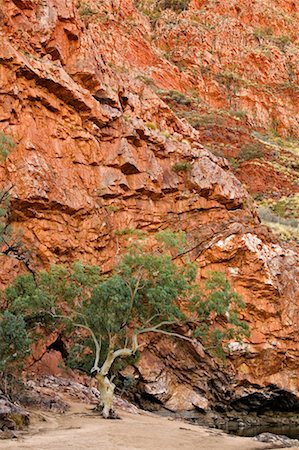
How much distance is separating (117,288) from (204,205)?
13.5 m

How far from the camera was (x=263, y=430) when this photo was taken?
73.4 ft

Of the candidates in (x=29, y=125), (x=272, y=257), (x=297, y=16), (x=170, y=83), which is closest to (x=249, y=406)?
(x=272, y=257)

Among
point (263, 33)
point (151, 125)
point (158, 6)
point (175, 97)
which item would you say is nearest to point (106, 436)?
point (151, 125)

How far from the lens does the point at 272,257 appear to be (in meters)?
28.1

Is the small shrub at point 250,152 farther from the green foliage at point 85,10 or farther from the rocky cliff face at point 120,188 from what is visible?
the green foliage at point 85,10

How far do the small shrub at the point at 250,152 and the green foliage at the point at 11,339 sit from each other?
3552 centimetres

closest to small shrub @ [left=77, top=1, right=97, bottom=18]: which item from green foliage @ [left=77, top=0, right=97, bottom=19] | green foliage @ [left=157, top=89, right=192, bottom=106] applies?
green foliage @ [left=77, top=0, right=97, bottom=19]

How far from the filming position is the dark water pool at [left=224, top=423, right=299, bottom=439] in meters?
20.8

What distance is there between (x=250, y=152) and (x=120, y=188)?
24.3 m

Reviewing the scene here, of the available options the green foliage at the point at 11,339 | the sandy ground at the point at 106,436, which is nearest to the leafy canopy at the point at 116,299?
the green foliage at the point at 11,339

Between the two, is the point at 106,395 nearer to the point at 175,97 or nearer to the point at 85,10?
the point at 175,97

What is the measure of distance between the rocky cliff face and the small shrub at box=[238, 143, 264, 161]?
615 inches

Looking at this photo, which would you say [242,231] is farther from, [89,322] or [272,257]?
[89,322]

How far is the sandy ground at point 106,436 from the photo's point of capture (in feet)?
35.5
